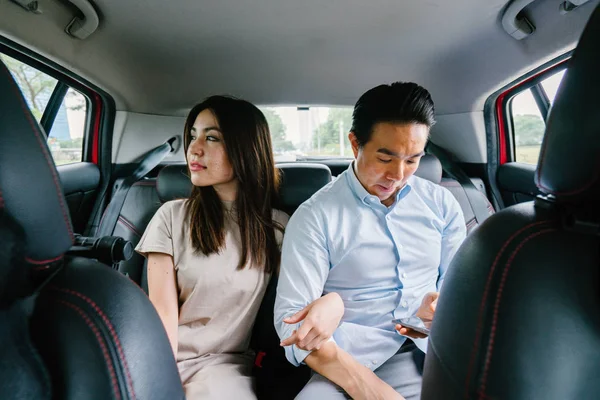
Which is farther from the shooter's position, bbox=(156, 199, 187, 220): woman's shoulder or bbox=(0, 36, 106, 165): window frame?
bbox=(0, 36, 106, 165): window frame

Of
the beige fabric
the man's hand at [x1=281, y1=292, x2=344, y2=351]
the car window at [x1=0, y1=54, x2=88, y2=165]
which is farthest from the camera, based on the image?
the car window at [x1=0, y1=54, x2=88, y2=165]

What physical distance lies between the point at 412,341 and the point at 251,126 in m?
0.90

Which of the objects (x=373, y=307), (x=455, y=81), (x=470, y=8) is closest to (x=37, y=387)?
(x=373, y=307)

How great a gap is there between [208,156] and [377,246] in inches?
24.9

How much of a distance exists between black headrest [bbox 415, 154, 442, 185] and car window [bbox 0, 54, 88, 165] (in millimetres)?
1797

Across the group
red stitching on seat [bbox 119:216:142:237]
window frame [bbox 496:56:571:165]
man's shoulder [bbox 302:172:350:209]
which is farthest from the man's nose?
window frame [bbox 496:56:571:165]

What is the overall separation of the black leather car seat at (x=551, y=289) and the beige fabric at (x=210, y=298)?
2.46ft

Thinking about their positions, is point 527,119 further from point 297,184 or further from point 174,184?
point 174,184

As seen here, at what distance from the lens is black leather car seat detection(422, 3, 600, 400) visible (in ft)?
1.89

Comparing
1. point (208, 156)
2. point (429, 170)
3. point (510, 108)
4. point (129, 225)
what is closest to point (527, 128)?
point (510, 108)

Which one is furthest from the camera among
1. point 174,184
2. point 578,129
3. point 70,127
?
point 70,127

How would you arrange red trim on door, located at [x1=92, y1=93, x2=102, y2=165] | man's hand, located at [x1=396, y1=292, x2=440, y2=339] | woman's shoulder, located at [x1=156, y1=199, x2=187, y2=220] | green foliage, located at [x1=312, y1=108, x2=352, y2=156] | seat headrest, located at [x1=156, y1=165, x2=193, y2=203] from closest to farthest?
man's hand, located at [x1=396, y1=292, x2=440, y2=339] < woman's shoulder, located at [x1=156, y1=199, x2=187, y2=220] < seat headrest, located at [x1=156, y1=165, x2=193, y2=203] < red trim on door, located at [x1=92, y1=93, x2=102, y2=165] < green foliage, located at [x1=312, y1=108, x2=352, y2=156]

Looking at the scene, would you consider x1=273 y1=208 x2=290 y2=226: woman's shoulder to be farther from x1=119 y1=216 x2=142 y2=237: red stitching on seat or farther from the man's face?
x1=119 y1=216 x2=142 y2=237: red stitching on seat

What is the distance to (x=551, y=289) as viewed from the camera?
596mm
